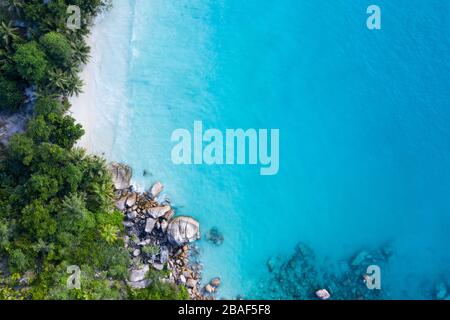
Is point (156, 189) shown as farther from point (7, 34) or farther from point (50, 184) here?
point (7, 34)

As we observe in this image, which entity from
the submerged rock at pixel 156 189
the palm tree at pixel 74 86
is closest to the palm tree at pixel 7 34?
the palm tree at pixel 74 86

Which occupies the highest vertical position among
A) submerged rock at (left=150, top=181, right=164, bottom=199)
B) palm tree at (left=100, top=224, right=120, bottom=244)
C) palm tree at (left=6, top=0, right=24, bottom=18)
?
palm tree at (left=6, top=0, right=24, bottom=18)

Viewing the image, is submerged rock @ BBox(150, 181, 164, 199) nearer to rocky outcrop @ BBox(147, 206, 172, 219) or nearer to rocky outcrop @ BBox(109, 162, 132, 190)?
rocky outcrop @ BBox(147, 206, 172, 219)

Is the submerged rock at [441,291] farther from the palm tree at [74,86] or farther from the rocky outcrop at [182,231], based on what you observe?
the palm tree at [74,86]

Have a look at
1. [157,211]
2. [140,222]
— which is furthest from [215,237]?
[140,222]

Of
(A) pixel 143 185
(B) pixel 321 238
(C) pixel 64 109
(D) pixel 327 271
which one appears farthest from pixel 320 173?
(C) pixel 64 109

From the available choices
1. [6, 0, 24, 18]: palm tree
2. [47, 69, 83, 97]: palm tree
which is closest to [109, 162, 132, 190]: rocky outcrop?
[47, 69, 83, 97]: palm tree
